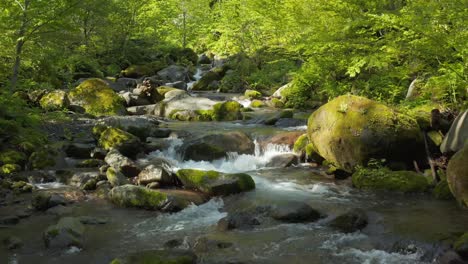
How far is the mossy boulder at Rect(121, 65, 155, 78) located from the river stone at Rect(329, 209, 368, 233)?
27811mm

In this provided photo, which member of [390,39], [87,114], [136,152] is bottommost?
[136,152]

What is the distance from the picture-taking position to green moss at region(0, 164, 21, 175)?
39.9 feet

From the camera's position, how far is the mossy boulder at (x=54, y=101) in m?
19.5

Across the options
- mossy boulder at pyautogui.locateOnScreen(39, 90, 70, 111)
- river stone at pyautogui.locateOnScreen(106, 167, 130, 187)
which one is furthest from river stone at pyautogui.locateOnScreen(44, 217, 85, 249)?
mossy boulder at pyautogui.locateOnScreen(39, 90, 70, 111)

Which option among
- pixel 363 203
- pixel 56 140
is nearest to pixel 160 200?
pixel 363 203

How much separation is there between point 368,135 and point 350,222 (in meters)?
4.01

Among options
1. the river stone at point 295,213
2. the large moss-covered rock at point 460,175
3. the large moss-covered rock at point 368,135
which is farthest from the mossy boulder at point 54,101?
the large moss-covered rock at point 460,175

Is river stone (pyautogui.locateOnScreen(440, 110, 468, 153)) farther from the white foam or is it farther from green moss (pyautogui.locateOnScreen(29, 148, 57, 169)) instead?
green moss (pyautogui.locateOnScreen(29, 148, 57, 169))

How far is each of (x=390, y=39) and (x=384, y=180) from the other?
4933 mm

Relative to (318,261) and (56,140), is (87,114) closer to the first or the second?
(56,140)

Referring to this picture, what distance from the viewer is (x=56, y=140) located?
15516 mm

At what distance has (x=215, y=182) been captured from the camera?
1116 cm

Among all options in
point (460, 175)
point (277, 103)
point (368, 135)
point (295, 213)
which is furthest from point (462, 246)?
point (277, 103)

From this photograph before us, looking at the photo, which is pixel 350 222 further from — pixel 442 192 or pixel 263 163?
pixel 263 163
